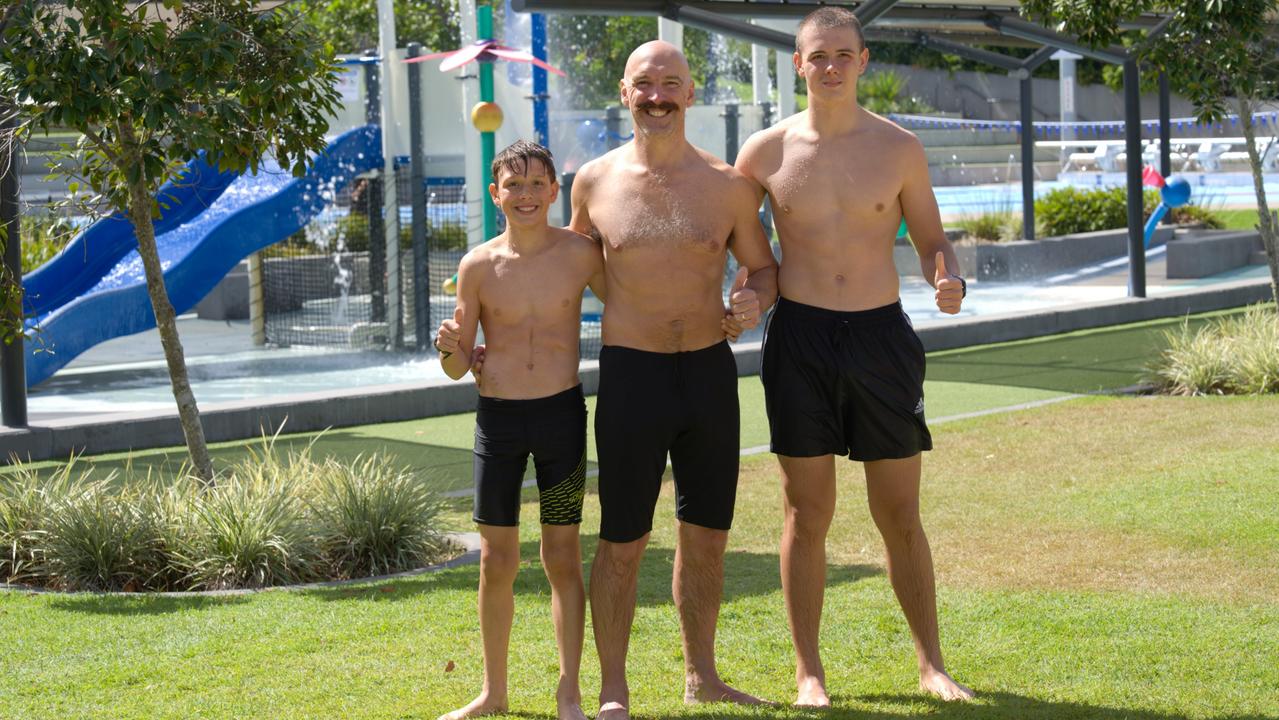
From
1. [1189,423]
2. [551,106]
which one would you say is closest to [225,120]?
[1189,423]

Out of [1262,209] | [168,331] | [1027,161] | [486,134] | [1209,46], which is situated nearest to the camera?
[168,331]

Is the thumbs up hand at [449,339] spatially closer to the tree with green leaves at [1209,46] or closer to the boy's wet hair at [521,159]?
the boy's wet hair at [521,159]

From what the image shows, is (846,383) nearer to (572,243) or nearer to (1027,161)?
(572,243)

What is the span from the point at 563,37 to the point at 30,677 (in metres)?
17.2

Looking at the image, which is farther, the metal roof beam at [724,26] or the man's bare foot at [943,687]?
the metal roof beam at [724,26]

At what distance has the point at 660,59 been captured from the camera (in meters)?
4.52

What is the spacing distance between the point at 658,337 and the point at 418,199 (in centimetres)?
1077

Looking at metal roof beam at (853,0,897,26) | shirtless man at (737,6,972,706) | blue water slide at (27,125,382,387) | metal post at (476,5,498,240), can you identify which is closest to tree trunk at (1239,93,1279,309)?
metal roof beam at (853,0,897,26)

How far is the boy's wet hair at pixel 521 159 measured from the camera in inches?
181

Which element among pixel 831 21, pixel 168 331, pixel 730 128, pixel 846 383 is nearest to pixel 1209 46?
pixel 730 128

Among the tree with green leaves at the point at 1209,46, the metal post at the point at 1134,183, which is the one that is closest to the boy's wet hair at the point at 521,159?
the tree with green leaves at the point at 1209,46

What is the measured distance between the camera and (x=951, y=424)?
1024 cm

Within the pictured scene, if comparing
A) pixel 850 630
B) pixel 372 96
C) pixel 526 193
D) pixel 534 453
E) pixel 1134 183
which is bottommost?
pixel 850 630

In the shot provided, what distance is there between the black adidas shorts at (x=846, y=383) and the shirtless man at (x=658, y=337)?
182 mm
